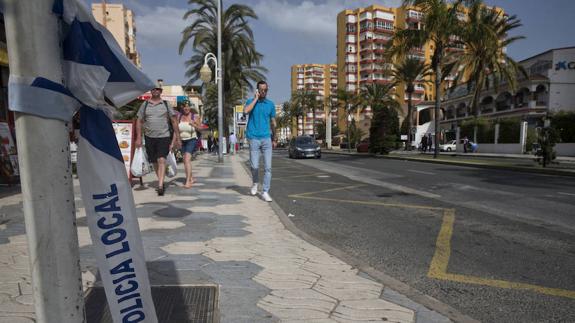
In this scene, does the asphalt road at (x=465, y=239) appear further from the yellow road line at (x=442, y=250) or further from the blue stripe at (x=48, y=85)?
the blue stripe at (x=48, y=85)

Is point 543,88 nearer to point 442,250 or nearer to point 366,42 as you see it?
point 442,250

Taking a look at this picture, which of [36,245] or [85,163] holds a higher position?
[85,163]

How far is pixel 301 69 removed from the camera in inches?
6161

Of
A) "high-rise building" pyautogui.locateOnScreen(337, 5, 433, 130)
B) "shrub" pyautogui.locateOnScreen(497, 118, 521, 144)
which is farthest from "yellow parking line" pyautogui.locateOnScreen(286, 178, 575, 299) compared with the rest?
"high-rise building" pyautogui.locateOnScreen(337, 5, 433, 130)

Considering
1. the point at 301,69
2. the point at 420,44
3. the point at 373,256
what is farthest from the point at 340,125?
the point at 373,256

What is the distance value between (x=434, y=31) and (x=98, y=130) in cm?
2126

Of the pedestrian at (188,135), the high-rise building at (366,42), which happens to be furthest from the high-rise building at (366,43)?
the pedestrian at (188,135)

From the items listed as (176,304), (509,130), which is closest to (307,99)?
(509,130)

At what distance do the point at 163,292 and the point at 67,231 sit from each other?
151 centimetres

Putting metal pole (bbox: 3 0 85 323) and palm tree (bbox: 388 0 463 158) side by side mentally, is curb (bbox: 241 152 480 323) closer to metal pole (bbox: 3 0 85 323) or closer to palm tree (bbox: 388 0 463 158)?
metal pole (bbox: 3 0 85 323)

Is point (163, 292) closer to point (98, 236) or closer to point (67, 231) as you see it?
point (98, 236)

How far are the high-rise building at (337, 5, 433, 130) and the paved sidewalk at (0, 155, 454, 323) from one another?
8747 cm

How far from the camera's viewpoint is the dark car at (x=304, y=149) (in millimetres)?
25031

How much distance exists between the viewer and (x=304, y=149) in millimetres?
25094
